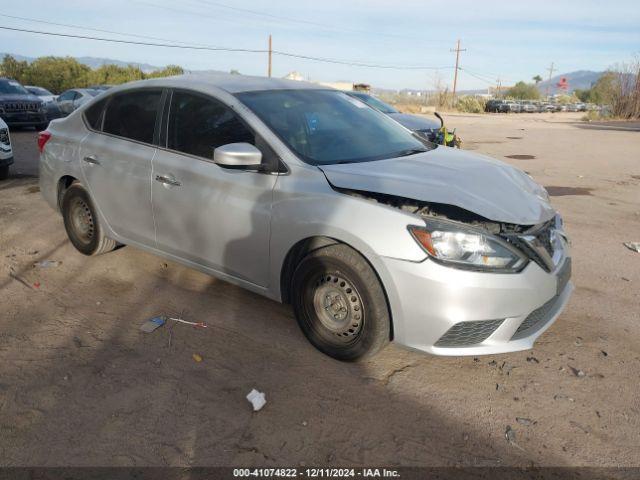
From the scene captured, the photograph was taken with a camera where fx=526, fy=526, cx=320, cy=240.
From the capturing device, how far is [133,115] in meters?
4.41

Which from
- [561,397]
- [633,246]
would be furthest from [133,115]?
[633,246]

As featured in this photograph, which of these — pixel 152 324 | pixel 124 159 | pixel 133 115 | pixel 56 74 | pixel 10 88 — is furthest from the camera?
pixel 56 74

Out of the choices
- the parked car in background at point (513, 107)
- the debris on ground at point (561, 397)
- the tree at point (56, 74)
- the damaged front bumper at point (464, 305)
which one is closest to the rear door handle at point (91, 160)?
the damaged front bumper at point (464, 305)

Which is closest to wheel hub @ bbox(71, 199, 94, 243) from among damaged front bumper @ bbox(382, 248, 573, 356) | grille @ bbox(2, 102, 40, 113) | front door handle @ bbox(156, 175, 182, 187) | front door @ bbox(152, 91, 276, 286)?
front door @ bbox(152, 91, 276, 286)

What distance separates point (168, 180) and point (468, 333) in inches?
95.0

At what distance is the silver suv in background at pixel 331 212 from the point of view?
289cm

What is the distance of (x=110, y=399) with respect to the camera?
2.94m

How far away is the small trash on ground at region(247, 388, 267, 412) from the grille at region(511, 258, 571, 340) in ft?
4.84

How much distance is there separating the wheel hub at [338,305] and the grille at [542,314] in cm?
93

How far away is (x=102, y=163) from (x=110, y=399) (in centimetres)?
A: 232

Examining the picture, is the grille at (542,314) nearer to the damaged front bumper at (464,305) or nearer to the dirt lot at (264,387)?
the damaged front bumper at (464,305)

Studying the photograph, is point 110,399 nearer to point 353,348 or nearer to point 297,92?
point 353,348

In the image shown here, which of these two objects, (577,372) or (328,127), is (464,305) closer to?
(577,372)

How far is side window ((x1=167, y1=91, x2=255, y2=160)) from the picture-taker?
367cm
